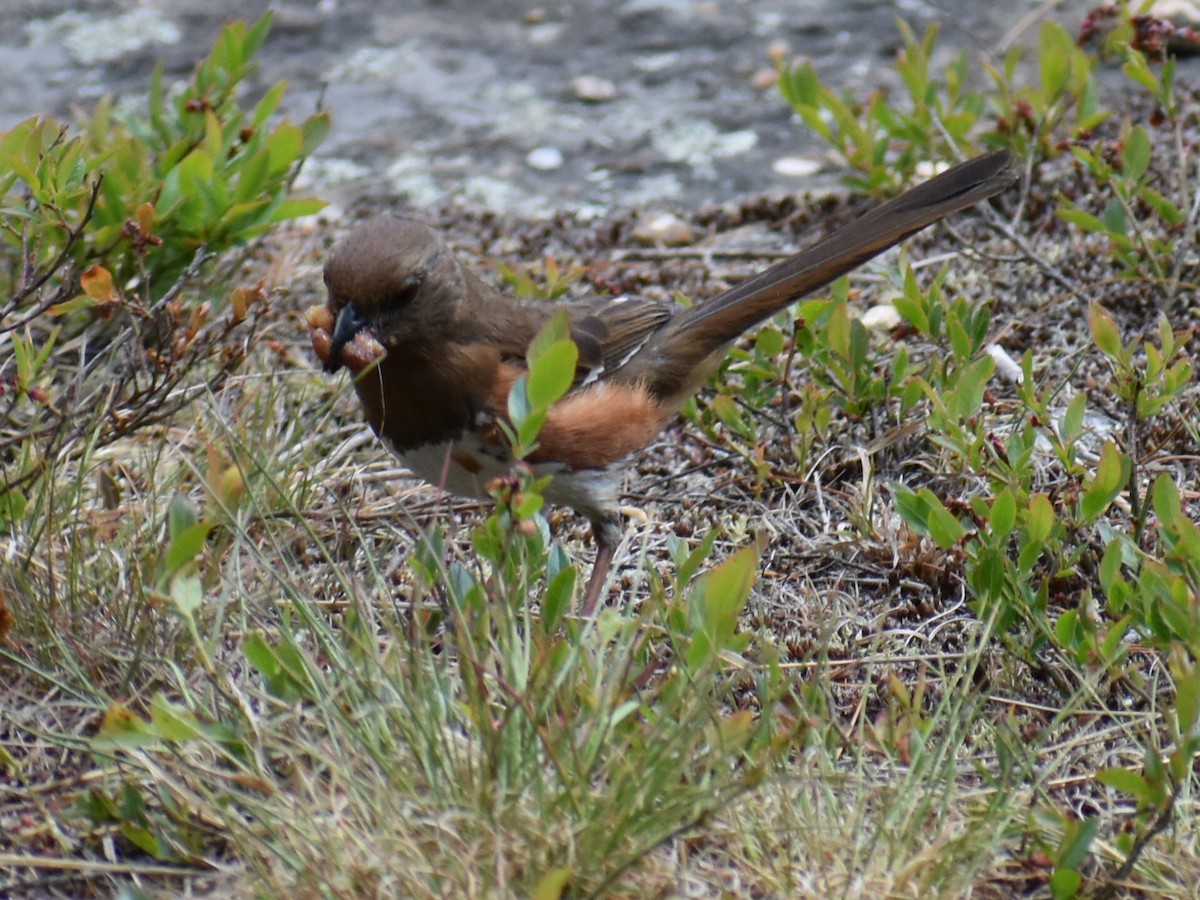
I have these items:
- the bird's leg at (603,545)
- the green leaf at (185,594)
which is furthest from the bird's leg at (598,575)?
the green leaf at (185,594)

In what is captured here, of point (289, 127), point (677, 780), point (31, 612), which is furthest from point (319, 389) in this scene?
point (677, 780)

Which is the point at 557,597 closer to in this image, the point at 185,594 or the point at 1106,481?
the point at 185,594

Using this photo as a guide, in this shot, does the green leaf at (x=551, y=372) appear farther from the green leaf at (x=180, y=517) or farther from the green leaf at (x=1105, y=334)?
the green leaf at (x=1105, y=334)

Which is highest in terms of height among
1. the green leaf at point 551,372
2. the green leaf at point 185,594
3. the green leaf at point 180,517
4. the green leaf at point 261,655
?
the green leaf at point 551,372

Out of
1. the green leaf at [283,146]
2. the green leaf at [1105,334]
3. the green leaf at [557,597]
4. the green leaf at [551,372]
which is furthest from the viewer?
the green leaf at [283,146]

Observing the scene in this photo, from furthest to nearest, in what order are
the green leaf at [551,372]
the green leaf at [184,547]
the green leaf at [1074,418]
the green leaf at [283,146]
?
the green leaf at [283,146] → the green leaf at [1074,418] → the green leaf at [184,547] → the green leaf at [551,372]

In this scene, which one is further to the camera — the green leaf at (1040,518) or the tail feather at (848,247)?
the tail feather at (848,247)

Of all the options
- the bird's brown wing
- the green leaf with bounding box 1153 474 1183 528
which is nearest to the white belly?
the bird's brown wing

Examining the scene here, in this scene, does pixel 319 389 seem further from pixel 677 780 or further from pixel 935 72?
pixel 935 72
